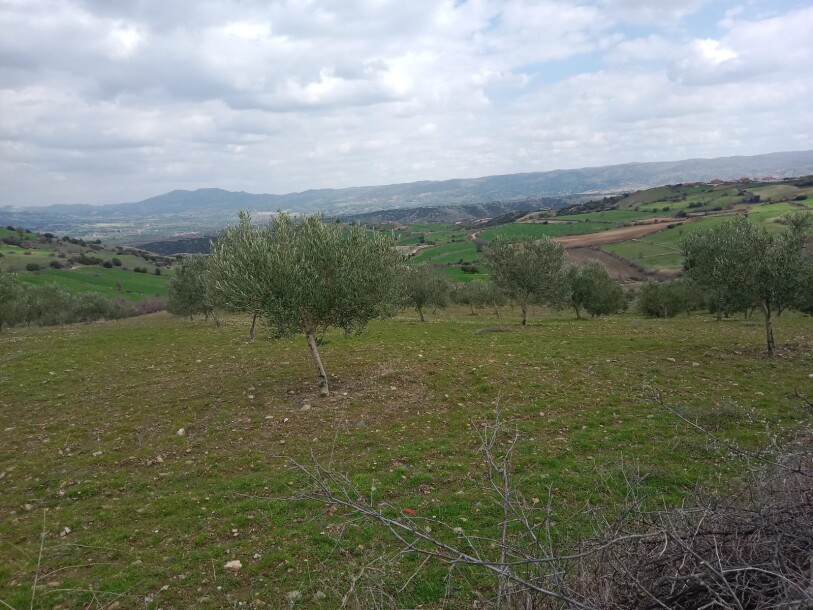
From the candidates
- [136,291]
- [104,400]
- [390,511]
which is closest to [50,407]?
[104,400]

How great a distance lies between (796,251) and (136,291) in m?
133

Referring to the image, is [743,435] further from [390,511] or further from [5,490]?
[5,490]

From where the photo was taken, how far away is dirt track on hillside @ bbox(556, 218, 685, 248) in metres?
134

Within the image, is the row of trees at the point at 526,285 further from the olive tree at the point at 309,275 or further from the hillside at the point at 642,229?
the hillside at the point at 642,229

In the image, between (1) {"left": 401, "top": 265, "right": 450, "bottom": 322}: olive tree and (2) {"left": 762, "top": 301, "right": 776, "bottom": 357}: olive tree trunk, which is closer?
(2) {"left": 762, "top": 301, "right": 776, "bottom": 357}: olive tree trunk

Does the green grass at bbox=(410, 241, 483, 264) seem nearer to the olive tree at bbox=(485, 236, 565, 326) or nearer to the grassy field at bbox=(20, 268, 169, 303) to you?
the grassy field at bbox=(20, 268, 169, 303)

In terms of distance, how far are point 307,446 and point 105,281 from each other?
13223 cm

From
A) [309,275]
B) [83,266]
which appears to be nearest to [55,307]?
[309,275]

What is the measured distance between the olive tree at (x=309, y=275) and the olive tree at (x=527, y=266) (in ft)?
70.3

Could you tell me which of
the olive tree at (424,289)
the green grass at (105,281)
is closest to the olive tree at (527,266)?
the olive tree at (424,289)

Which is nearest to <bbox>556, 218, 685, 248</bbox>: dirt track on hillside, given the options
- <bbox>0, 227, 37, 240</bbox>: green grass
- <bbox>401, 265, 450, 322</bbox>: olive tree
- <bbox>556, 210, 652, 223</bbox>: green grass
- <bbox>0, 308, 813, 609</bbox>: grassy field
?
<bbox>556, 210, 652, 223</bbox>: green grass

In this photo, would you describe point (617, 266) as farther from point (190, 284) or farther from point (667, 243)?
point (190, 284)

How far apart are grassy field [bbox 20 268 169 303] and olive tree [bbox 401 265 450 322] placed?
8266 cm

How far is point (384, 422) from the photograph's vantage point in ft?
54.7
